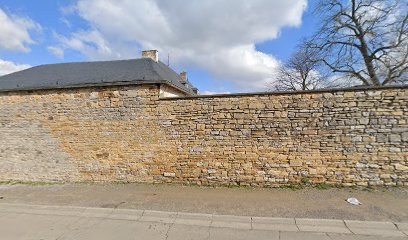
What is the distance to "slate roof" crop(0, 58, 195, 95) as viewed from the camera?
268 inches

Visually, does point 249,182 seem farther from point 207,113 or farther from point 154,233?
point 154,233

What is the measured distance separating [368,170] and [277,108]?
2794 mm

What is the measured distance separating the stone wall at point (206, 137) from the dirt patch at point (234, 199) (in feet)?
1.48

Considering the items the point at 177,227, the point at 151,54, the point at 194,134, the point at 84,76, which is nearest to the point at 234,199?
the point at 177,227

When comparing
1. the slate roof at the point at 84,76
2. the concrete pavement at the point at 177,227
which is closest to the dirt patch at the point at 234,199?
the concrete pavement at the point at 177,227

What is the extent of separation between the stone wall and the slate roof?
0.27 metres

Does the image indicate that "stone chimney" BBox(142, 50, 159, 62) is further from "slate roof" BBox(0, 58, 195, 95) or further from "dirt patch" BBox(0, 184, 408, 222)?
"dirt patch" BBox(0, 184, 408, 222)

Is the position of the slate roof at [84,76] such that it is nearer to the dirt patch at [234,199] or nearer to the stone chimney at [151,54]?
the stone chimney at [151,54]

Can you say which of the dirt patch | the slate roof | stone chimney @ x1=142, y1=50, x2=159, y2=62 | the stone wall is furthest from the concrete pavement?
stone chimney @ x1=142, y1=50, x2=159, y2=62

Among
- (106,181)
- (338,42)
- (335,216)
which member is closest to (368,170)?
(335,216)

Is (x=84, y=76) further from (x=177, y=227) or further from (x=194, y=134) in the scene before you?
(x=177, y=227)

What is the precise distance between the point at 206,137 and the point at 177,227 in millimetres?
2785

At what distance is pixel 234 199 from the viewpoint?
4957mm

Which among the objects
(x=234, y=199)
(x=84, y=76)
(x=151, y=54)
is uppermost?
(x=151, y=54)
